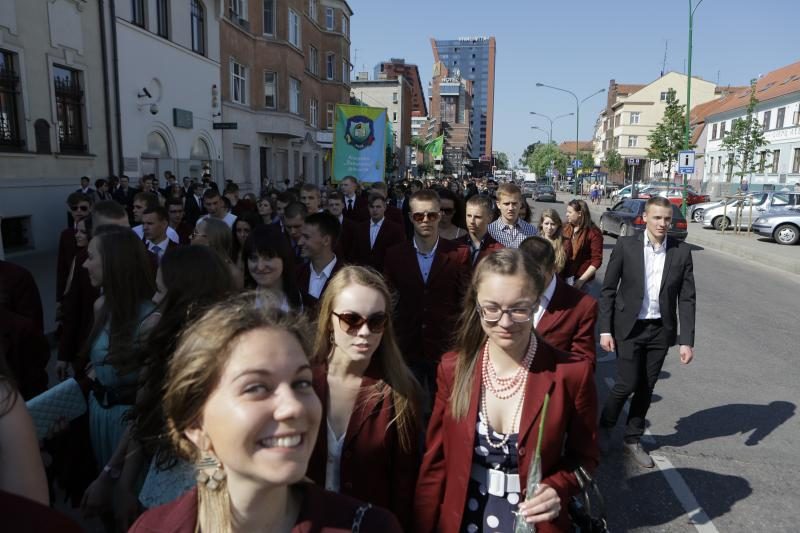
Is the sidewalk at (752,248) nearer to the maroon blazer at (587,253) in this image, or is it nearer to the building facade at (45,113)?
the maroon blazer at (587,253)

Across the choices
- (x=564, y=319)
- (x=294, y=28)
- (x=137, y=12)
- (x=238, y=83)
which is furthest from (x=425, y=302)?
(x=294, y=28)

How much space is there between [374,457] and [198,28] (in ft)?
76.4

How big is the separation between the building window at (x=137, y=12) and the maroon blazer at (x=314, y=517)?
19.6m

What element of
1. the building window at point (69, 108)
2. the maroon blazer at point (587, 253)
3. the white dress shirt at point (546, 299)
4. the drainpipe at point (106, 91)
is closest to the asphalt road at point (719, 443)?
the maroon blazer at point (587, 253)

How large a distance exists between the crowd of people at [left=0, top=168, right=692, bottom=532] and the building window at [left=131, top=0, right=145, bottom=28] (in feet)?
55.7

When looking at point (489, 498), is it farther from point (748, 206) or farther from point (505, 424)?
point (748, 206)

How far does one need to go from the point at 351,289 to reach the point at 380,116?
32.4 ft

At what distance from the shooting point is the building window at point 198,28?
21359 mm

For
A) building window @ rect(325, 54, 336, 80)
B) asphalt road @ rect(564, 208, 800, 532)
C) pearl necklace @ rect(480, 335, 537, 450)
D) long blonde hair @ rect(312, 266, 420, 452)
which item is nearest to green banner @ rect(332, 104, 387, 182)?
asphalt road @ rect(564, 208, 800, 532)

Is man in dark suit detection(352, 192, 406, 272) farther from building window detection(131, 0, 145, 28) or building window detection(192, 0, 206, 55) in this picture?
building window detection(192, 0, 206, 55)

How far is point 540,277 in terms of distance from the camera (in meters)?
2.35

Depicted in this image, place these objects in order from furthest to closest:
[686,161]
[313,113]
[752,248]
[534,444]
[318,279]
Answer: [313,113] < [686,161] < [752,248] < [318,279] < [534,444]

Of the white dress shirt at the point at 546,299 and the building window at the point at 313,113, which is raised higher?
the building window at the point at 313,113

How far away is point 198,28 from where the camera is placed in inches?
856
